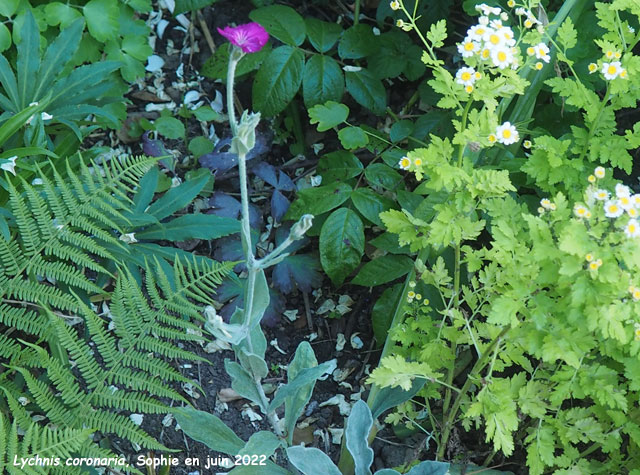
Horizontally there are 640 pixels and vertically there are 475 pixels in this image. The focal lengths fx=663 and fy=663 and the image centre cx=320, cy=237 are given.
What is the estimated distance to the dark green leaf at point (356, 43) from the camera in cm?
201

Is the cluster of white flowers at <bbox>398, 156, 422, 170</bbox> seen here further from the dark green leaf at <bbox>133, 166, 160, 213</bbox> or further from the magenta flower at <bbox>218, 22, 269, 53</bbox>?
the dark green leaf at <bbox>133, 166, 160, 213</bbox>

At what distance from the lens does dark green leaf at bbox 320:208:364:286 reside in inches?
70.3

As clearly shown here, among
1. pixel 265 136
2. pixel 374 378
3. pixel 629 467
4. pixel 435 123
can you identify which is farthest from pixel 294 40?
pixel 629 467

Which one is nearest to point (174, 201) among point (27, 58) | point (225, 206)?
point (225, 206)

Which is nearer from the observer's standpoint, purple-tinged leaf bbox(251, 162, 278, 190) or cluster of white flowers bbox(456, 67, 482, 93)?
cluster of white flowers bbox(456, 67, 482, 93)

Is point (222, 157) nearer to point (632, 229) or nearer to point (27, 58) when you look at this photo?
point (27, 58)

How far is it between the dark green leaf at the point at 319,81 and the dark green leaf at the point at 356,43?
7cm

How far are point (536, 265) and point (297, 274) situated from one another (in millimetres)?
811

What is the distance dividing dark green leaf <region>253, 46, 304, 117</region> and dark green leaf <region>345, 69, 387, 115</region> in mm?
162

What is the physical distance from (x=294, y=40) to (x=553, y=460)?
1334 mm

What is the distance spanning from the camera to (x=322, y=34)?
6.59 ft

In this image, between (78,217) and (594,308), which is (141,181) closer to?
(78,217)

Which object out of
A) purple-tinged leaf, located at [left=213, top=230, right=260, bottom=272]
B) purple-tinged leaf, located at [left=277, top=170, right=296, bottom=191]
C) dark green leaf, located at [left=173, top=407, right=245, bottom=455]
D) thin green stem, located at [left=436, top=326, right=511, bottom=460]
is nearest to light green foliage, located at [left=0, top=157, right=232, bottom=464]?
dark green leaf, located at [left=173, top=407, right=245, bottom=455]

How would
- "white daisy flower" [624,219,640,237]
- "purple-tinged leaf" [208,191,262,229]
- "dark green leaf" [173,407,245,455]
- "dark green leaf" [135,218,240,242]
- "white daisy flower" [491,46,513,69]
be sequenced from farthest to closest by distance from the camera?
"purple-tinged leaf" [208,191,262,229] → "dark green leaf" [135,218,240,242] → "dark green leaf" [173,407,245,455] → "white daisy flower" [491,46,513,69] → "white daisy flower" [624,219,640,237]
